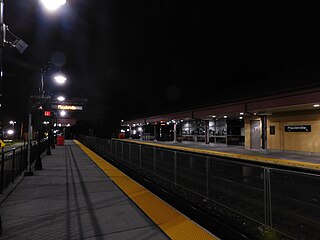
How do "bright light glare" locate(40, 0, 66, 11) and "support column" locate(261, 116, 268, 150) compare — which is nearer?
"bright light glare" locate(40, 0, 66, 11)

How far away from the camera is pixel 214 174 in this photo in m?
6.37

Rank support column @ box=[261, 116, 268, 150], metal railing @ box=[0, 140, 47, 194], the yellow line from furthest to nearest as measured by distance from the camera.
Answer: support column @ box=[261, 116, 268, 150] < metal railing @ box=[0, 140, 47, 194] < the yellow line

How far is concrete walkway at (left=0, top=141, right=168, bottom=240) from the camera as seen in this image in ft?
15.6

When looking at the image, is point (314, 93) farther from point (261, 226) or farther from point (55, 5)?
point (55, 5)

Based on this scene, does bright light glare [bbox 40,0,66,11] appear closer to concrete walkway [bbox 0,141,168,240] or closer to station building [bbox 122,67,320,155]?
concrete walkway [bbox 0,141,168,240]

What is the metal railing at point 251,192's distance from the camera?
4.29 meters

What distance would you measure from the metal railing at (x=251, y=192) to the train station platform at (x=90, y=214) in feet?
3.07

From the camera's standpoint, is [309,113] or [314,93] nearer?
[314,93]

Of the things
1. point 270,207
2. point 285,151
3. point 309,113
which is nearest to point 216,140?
point 285,151

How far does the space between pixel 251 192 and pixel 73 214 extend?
11.7ft

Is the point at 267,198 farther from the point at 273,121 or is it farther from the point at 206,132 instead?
the point at 206,132

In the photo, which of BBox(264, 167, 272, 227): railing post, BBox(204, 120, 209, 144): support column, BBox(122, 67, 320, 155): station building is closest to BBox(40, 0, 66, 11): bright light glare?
BBox(264, 167, 272, 227): railing post

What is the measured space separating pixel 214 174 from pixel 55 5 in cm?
467

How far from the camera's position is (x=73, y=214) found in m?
5.79
